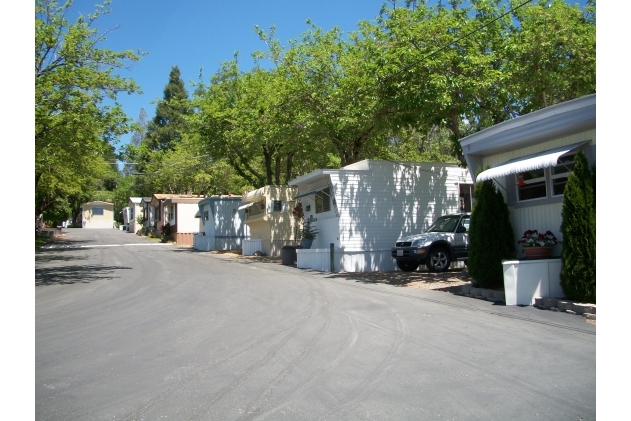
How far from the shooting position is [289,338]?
26.7 ft

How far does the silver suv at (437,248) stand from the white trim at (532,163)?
17.6 ft

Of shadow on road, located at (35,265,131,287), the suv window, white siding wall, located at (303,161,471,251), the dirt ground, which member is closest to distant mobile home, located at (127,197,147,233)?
shadow on road, located at (35,265,131,287)

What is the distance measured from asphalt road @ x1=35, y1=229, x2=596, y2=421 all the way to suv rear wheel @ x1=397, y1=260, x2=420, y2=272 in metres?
5.14

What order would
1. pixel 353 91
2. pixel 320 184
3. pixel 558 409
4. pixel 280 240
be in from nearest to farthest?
1. pixel 558 409
2. pixel 353 91
3. pixel 320 184
4. pixel 280 240

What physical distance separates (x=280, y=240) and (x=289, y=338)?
2064 cm

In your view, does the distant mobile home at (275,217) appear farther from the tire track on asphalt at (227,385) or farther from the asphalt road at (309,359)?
the tire track on asphalt at (227,385)

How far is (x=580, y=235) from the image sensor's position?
33.6 feet

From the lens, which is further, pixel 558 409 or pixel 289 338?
pixel 289 338

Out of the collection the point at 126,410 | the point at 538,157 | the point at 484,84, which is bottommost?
the point at 126,410

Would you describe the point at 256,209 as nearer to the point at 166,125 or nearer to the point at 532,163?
the point at 532,163

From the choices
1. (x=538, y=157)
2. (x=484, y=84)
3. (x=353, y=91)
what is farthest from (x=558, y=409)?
(x=353, y=91)

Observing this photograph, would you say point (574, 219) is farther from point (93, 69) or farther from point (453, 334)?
point (93, 69)

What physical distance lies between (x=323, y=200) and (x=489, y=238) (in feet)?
34.7

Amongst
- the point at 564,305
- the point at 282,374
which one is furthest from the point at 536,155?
the point at 282,374
